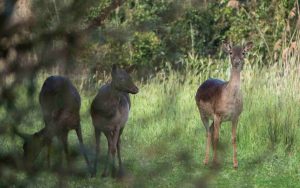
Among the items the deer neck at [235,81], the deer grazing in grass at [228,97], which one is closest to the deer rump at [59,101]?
the deer grazing in grass at [228,97]

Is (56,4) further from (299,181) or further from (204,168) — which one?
(299,181)

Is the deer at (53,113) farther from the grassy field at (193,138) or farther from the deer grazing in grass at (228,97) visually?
the deer grazing in grass at (228,97)

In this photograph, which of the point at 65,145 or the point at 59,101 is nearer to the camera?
the point at 59,101

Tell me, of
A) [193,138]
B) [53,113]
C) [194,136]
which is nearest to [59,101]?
[53,113]

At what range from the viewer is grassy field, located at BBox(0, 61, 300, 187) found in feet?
7.20

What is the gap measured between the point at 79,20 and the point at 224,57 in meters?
16.8

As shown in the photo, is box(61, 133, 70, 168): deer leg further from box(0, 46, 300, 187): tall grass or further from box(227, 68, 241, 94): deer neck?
box(227, 68, 241, 94): deer neck

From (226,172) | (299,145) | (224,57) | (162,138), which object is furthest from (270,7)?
(162,138)

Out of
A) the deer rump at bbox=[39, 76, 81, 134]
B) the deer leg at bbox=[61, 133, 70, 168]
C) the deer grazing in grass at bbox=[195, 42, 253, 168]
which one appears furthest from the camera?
the deer grazing in grass at bbox=[195, 42, 253, 168]

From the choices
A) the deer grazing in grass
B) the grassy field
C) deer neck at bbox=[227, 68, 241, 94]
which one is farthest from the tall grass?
deer neck at bbox=[227, 68, 241, 94]

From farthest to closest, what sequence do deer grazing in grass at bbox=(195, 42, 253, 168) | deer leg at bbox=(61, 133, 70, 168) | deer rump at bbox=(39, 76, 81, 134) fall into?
1. deer grazing in grass at bbox=(195, 42, 253, 168)
2. deer leg at bbox=(61, 133, 70, 168)
3. deer rump at bbox=(39, 76, 81, 134)

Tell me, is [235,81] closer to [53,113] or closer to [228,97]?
[228,97]

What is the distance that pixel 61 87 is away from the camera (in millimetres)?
2086

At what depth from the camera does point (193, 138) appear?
18.9ft
